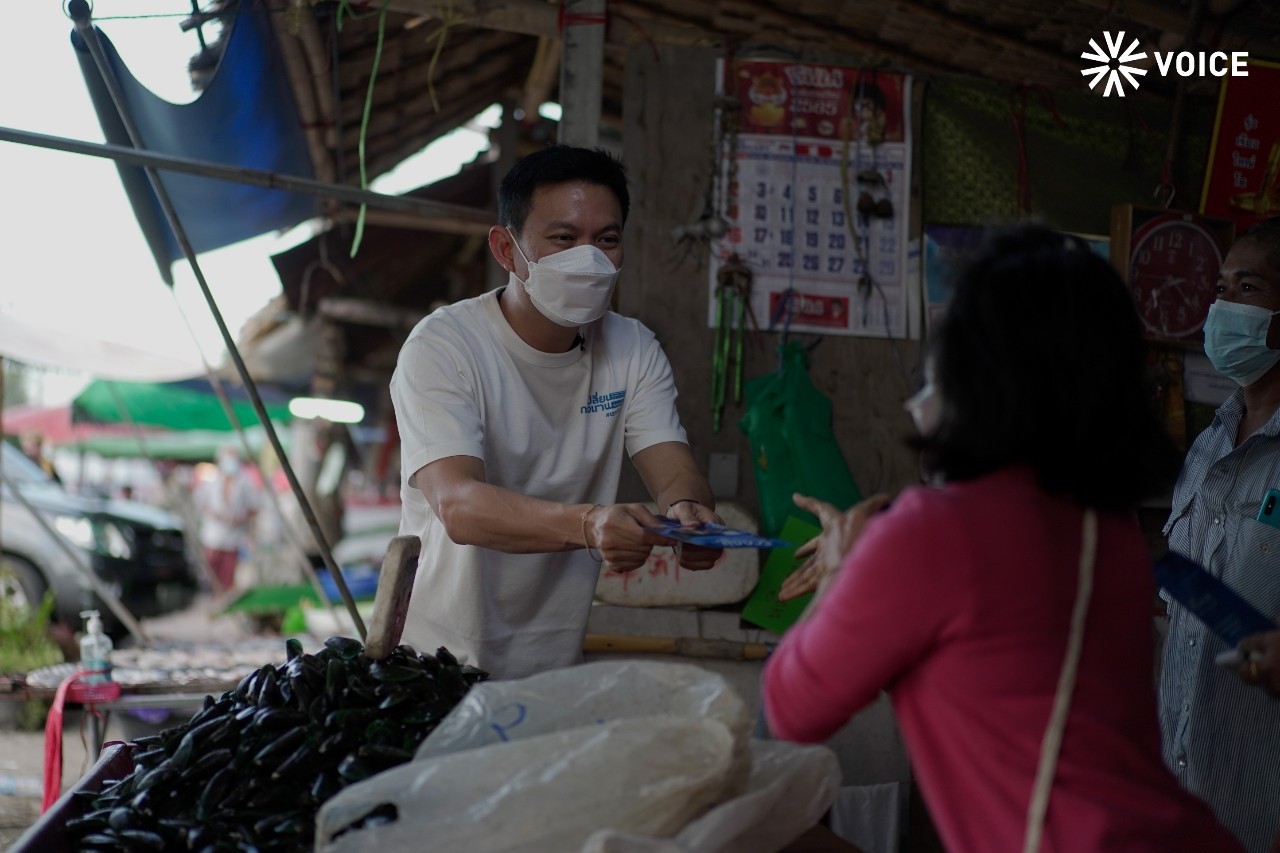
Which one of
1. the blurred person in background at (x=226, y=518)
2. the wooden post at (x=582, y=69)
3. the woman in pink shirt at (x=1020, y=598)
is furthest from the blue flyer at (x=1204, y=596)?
the blurred person in background at (x=226, y=518)

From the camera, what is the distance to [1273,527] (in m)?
2.44

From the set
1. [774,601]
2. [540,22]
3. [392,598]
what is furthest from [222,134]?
[392,598]

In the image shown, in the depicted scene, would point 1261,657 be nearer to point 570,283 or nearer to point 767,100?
point 570,283

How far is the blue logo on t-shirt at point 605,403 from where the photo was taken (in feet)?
8.69

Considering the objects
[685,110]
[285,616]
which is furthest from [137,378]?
[685,110]

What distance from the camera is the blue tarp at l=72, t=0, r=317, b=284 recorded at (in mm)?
3639

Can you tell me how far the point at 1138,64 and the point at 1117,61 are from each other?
0.30ft

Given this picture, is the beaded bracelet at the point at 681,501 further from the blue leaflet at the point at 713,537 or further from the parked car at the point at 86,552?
the parked car at the point at 86,552

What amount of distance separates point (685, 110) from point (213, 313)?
180 cm

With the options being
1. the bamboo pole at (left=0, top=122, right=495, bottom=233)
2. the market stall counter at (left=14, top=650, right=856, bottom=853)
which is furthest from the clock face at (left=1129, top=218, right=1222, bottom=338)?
the market stall counter at (left=14, top=650, right=856, bottom=853)

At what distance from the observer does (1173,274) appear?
4043mm

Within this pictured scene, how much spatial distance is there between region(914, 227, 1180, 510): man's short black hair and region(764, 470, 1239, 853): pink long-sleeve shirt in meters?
0.05

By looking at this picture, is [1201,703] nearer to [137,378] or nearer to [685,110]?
[685,110]

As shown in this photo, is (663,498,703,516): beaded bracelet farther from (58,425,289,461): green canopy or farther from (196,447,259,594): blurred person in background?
(58,425,289,461): green canopy
